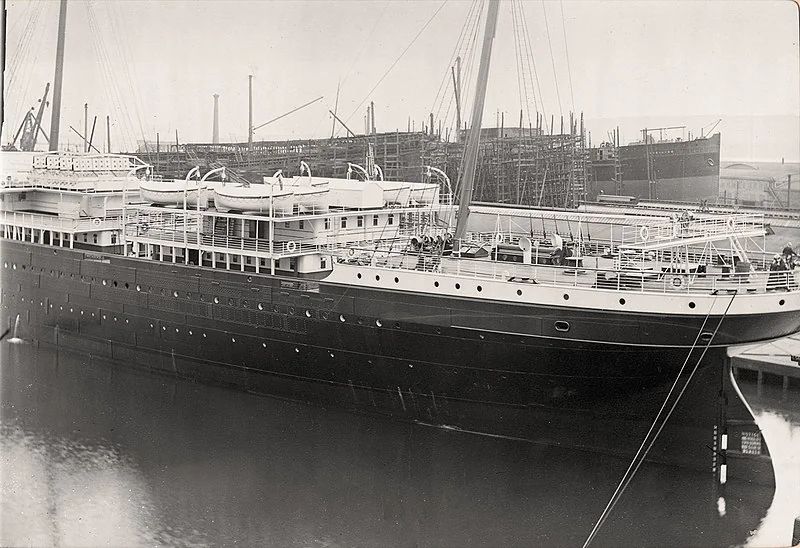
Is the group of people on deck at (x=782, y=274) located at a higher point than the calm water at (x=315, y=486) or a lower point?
higher

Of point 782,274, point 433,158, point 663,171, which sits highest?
point 433,158

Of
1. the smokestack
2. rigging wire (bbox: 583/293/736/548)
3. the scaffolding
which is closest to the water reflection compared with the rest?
rigging wire (bbox: 583/293/736/548)

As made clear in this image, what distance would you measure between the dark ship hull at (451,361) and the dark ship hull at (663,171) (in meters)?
10.4

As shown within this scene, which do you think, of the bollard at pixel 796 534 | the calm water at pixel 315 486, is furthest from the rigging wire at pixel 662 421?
the bollard at pixel 796 534

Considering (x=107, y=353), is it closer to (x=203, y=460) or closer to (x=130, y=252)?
(x=130, y=252)

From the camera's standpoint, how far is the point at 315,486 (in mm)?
16609

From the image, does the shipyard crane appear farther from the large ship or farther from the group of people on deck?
the group of people on deck

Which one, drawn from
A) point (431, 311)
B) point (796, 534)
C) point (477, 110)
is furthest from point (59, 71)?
point (796, 534)

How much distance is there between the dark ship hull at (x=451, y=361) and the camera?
57.6 feet

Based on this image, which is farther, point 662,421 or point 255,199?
point 255,199

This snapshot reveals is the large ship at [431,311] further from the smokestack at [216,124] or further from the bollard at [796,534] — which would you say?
the smokestack at [216,124]

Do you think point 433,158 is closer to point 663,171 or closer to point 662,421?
point 663,171

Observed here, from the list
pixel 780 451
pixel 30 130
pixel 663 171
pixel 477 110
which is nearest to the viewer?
pixel 780 451

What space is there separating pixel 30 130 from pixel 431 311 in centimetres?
1648
